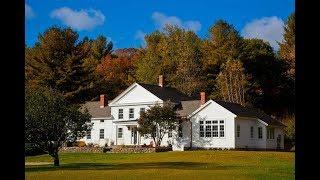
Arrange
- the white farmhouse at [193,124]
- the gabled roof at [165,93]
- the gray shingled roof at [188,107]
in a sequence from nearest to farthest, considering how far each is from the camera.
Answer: the white farmhouse at [193,124] < the gray shingled roof at [188,107] < the gabled roof at [165,93]

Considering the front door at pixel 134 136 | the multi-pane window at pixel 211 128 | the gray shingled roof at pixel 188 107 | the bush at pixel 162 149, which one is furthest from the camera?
the front door at pixel 134 136

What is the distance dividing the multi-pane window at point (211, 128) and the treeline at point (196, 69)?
1221 centimetres

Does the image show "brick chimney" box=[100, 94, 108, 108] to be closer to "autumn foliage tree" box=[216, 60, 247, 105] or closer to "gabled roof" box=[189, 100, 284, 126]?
"gabled roof" box=[189, 100, 284, 126]

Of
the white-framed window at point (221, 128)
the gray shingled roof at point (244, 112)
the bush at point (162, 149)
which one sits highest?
the gray shingled roof at point (244, 112)

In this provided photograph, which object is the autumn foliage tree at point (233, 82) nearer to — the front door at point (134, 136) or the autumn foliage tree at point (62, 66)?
the front door at point (134, 136)

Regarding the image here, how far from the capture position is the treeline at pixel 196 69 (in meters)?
64.9

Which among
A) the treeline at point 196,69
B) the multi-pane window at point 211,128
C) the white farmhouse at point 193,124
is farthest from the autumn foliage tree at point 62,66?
the multi-pane window at point 211,128

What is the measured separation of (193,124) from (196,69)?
1982cm

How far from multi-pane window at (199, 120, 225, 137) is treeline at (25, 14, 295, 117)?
481 inches

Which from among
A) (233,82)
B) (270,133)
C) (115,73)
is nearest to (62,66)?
(115,73)

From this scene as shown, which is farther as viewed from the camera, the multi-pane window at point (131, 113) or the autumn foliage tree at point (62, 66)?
the autumn foliage tree at point (62, 66)

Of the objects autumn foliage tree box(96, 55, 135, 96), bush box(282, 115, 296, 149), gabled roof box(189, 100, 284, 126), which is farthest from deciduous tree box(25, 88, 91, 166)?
autumn foliage tree box(96, 55, 135, 96)
